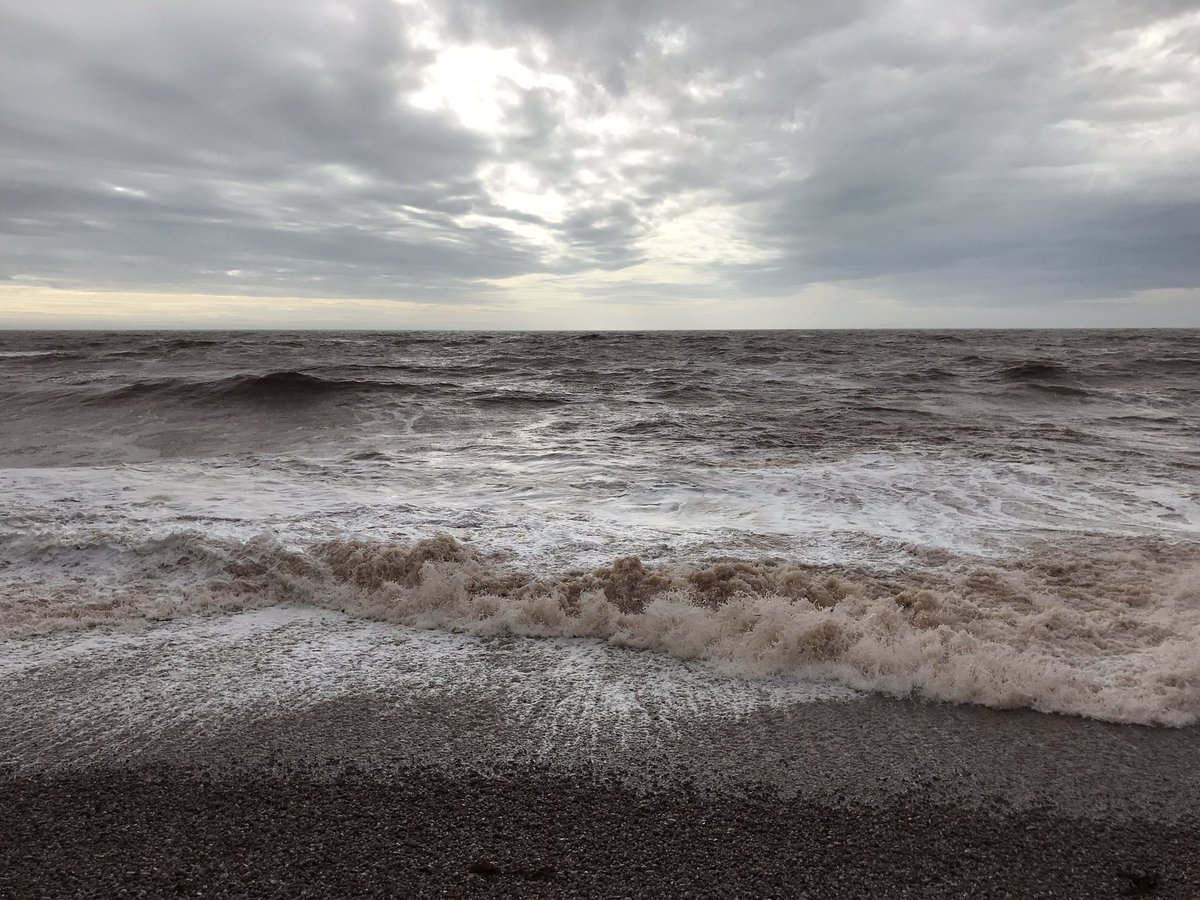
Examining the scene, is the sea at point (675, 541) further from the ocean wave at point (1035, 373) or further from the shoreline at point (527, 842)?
the ocean wave at point (1035, 373)

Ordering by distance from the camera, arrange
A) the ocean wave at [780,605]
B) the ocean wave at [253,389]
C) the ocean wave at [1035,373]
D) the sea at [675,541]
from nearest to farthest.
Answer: the ocean wave at [780,605]
the sea at [675,541]
the ocean wave at [253,389]
the ocean wave at [1035,373]

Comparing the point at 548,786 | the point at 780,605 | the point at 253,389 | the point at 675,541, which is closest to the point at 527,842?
the point at 548,786

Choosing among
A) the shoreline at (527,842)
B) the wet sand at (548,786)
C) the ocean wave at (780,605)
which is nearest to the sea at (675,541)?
the ocean wave at (780,605)

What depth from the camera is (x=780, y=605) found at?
13.0 ft

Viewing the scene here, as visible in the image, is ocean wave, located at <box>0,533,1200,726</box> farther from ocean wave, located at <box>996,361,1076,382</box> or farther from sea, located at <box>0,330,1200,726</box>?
ocean wave, located at <box>996,361,1076,382</box>

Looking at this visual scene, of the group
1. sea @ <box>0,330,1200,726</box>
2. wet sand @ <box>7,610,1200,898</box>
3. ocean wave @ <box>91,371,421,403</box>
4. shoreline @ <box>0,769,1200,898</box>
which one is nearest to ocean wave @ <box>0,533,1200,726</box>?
sea @ <box>0,330,1200,726</box>

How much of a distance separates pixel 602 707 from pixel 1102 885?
5.96ft

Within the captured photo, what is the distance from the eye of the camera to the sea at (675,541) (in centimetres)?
354

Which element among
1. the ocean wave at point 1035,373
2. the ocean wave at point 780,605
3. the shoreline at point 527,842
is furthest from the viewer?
the ocean wave at point 1035,373

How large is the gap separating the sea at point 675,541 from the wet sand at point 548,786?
0.92ft

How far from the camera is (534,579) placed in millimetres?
4465

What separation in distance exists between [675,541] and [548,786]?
2.99m

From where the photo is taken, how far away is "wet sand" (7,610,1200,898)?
2.12m

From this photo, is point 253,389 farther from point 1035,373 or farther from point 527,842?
point 1035,373
